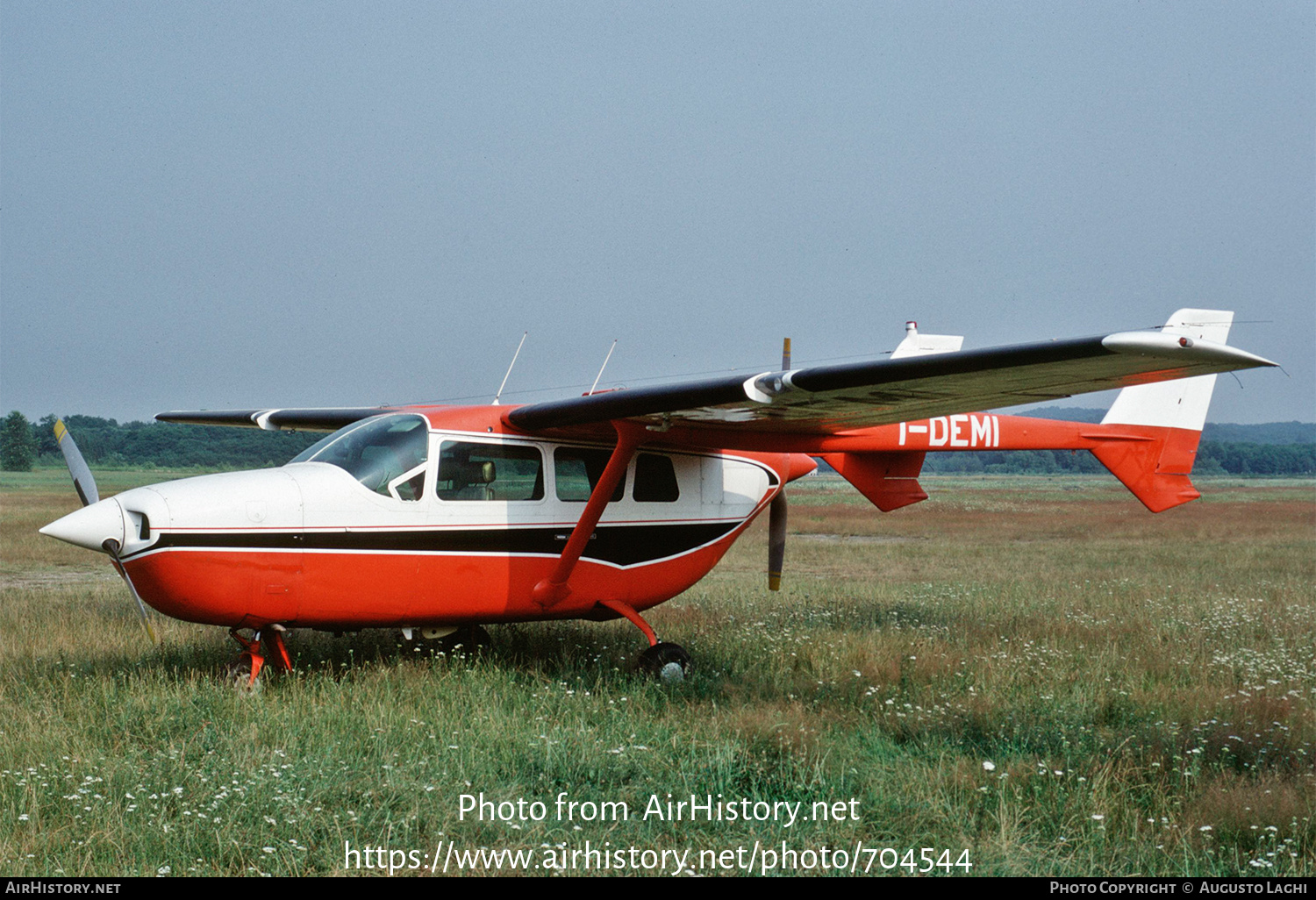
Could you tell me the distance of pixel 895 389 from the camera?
6926 mm

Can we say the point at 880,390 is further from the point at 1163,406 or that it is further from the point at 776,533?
the point at 1163,406

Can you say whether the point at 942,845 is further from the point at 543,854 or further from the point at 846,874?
the point at 543,854

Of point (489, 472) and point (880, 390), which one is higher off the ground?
point (880, 390)

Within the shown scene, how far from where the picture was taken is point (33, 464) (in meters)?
89.9

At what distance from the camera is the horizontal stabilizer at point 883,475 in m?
10.6

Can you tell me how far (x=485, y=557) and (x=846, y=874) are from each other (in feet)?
14.3

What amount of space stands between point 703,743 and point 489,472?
3.15 meters

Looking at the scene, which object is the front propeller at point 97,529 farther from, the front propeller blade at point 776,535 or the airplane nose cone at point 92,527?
the front propeller blade at point 776,535

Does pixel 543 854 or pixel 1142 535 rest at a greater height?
pixel 543 854

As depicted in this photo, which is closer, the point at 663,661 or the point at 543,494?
the point at 543,494

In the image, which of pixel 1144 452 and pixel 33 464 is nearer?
pixel 1144 452

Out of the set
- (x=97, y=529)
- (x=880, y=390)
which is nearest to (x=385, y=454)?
(x=97, y=529)

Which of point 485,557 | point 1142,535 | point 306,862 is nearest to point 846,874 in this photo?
point 306,862

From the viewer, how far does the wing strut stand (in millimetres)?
8016
